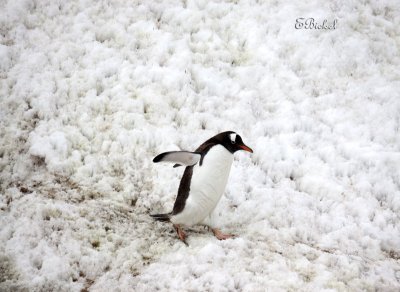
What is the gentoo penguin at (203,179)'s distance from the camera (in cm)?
439

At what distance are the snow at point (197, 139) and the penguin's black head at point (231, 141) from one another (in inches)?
34.8

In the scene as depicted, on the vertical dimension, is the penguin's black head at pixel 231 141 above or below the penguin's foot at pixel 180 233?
above

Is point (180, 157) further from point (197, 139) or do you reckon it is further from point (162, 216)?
point (197, 139)

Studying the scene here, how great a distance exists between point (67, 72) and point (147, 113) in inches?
62.4

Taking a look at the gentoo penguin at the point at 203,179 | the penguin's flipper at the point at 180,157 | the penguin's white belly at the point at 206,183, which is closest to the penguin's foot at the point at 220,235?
the gentoo penguin at the point at 203,179

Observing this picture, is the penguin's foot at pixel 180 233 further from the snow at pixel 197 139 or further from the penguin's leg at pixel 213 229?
the penguin's leg at pixel 213 229

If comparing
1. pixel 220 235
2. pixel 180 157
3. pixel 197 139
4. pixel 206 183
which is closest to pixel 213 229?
pixel 220 235

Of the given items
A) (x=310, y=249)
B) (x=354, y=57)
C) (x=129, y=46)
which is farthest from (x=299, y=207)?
(x=129, y=46)

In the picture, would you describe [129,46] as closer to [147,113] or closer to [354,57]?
[147,113]

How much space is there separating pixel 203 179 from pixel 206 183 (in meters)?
0.06

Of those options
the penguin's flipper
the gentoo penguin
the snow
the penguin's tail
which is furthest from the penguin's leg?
the penguin's flipper

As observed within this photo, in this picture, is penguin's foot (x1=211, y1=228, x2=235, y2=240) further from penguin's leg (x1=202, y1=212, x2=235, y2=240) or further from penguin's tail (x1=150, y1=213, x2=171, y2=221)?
penguin's tail (x1=150, y1=213, x2=171, y2=221)

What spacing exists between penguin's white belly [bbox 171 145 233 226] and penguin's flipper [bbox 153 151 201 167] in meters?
0.08

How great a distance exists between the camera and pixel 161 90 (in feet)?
21.1
